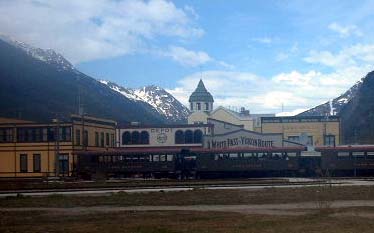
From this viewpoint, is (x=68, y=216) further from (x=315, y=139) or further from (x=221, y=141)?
(x=315, y=139)

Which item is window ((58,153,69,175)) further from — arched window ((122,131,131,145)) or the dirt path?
the dirt path

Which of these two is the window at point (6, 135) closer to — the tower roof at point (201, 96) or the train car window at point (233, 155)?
the train car window at point (233, 155)

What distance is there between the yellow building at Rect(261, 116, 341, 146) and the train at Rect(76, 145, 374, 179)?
28.0 m

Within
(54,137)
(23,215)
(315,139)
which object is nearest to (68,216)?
(23,215)

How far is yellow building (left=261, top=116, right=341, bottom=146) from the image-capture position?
9938cm

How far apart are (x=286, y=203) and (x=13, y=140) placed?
6144 centimetres

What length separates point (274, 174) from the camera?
70438 mm

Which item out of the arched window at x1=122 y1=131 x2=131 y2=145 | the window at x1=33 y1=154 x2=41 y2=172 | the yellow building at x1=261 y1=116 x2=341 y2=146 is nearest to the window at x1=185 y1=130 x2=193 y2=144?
the arched window at x1=122 y1=131 x2=131 y2=145

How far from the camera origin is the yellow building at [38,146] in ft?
271

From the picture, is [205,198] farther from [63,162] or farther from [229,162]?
[63,162]

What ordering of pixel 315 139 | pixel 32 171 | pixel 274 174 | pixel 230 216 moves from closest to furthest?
pixel 230 216, pixel 274 174, pixel 32 171, pixel 315 139

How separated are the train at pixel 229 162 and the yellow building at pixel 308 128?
28040mm

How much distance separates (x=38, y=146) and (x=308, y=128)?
147 ft

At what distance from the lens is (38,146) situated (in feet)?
274
